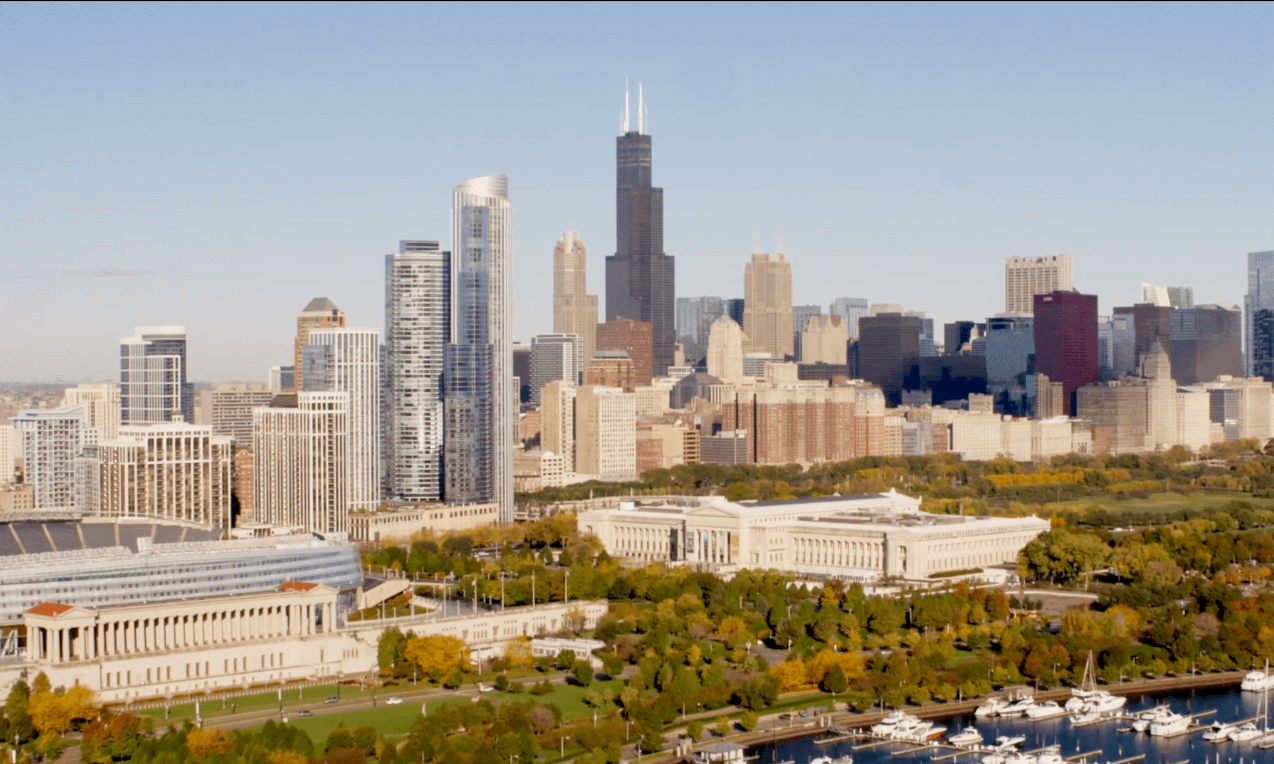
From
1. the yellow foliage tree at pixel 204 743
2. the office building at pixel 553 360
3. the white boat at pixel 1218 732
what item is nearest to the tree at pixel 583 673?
the yellow foliage tree at pixel 204 743

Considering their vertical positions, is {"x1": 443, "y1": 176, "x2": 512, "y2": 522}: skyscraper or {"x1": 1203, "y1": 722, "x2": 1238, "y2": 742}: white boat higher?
{"x1": 443, "y1": 176, "x2": 512, "y2": 522}: skyscraper

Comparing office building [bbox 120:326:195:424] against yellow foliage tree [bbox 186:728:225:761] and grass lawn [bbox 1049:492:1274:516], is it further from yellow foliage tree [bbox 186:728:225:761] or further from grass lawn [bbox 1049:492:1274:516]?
yellow foliage tree [bbox 186:728:225:761]

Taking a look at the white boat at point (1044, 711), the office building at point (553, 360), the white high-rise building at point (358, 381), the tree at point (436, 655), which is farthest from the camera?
the office building at point (553, 360)

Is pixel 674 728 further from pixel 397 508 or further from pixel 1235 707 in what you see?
pixel 397 508

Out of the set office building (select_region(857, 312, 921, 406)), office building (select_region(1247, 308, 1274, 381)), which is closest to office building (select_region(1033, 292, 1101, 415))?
office building (select_region(857, 312, 921, 406))

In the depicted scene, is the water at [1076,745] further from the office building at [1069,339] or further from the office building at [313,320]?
the office building at [1069,339]
